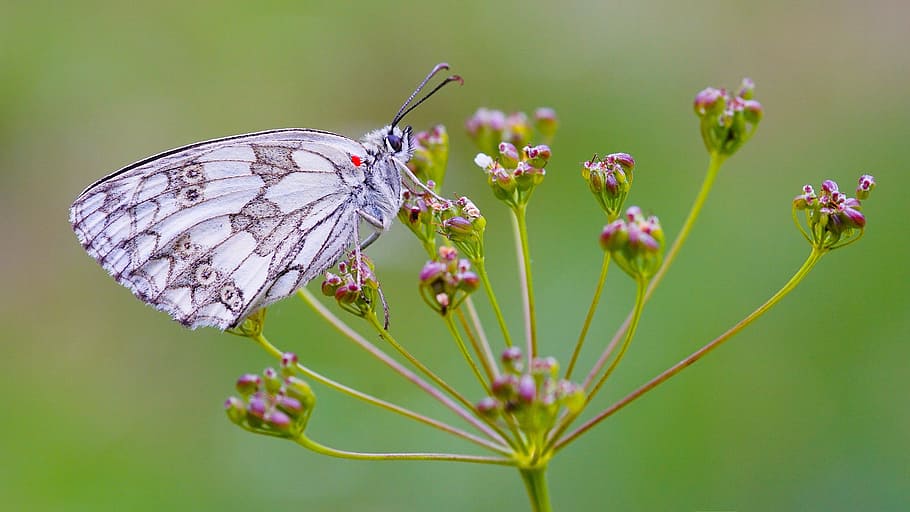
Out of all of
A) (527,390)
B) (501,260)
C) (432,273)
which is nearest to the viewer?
(527,390)

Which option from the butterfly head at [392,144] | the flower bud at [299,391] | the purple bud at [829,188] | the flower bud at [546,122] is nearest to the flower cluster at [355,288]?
the flower bud at [299,391]

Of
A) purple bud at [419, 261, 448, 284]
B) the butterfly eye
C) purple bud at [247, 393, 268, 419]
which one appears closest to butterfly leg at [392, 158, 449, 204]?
the butterfly eye

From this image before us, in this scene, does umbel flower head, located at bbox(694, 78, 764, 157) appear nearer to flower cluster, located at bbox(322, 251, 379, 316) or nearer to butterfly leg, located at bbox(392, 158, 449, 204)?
butterfly leg, located at bbox(392, 158, 449, 204)

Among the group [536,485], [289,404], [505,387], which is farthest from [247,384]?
[536,485]

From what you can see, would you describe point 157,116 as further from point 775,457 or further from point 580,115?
point 775,457

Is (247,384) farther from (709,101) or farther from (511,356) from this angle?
(709,101)

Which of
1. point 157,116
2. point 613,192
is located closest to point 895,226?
point 613,192

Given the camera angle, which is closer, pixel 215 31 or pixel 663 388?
pixel 663 388
